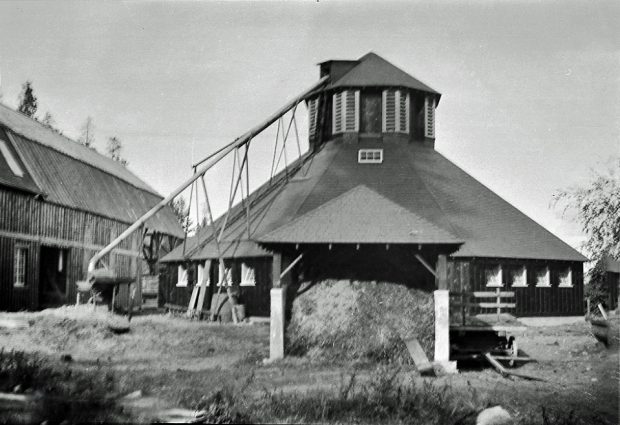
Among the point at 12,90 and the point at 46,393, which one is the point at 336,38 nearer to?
the point at 12,90

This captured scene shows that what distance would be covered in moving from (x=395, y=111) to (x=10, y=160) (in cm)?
1838

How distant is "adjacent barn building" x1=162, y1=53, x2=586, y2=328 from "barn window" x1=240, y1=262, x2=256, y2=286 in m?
0.05

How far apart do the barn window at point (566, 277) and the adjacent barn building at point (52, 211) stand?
19119 mm

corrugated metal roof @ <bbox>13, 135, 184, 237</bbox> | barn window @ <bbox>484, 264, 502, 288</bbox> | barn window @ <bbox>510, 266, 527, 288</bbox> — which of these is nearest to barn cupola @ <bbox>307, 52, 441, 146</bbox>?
barn window @ <bbox>484, 264, 502, 288</bbox>

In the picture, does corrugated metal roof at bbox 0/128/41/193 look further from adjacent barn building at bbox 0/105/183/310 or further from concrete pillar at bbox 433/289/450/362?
concrete pillar at bbox 433/289/450/362

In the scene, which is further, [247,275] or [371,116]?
[371,116]

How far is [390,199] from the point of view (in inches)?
1131

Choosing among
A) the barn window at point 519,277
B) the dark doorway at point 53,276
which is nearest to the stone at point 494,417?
the dark doorway at point 53,276

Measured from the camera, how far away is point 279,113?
2914 centimetres

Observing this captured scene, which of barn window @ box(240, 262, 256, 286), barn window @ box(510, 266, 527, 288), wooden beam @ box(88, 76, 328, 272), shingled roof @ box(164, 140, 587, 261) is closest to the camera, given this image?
wooden beam @ box(88, 76, 328, 272)

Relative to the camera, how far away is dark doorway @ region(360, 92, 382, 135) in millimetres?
33844

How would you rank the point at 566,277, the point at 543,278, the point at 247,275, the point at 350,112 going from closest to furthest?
the point at 247,275
the point at 543,278
the point at 566,277
the point at 350,112

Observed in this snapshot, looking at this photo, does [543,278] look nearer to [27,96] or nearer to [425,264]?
[425,264]

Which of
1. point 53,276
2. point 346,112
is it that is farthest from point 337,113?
point 53,276
